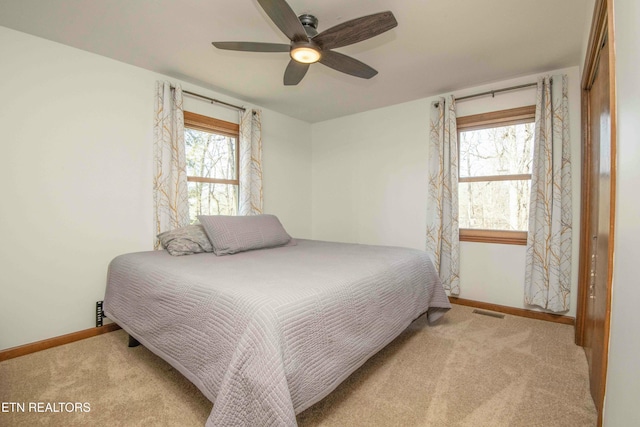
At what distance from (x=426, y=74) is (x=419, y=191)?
1.29 m

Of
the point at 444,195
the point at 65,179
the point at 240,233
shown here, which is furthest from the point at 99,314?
the point at 444,195

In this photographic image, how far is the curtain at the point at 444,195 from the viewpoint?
313cm

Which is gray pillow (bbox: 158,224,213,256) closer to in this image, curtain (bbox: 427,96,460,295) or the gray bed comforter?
the gray bed comforter

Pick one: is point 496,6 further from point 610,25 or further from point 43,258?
point 43,258

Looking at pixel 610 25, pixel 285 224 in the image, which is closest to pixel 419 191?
pixel 285 224

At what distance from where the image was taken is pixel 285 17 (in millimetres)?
1568

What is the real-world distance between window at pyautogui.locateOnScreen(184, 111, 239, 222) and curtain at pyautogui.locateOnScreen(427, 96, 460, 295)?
7.70 ft

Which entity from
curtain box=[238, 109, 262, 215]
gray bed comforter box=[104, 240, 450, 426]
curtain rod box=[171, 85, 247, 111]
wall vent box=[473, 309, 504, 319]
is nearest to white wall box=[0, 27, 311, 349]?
curtain rod box=[171, 85, 247, 111]

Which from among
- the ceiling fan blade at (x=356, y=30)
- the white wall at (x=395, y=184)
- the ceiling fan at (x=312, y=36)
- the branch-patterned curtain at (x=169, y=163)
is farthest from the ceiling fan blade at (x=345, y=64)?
the branch-patterned curtain at (x=169, y=163)

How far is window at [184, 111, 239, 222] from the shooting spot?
314 centimetres

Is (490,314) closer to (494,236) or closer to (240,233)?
(494,236)

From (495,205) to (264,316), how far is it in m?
2.93

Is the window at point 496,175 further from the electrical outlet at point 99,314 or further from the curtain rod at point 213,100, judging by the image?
the electrical outlet at point 99,314

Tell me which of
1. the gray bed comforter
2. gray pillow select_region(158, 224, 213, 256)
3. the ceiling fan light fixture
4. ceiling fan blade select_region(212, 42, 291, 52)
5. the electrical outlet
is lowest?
the electrical outlet
